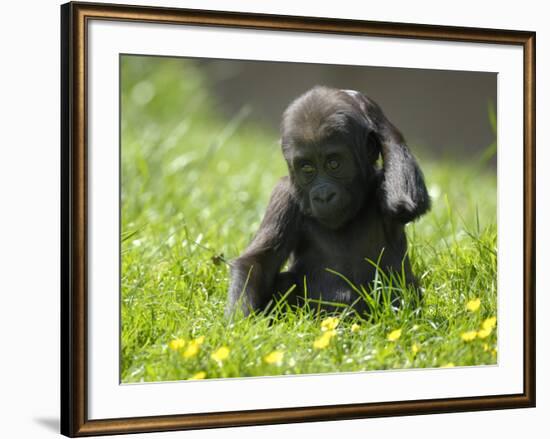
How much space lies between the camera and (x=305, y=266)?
14.9 ft

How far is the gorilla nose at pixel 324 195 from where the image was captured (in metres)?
4.20

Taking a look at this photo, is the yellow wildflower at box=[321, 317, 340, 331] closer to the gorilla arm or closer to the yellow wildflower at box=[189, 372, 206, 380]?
the gorilla arm

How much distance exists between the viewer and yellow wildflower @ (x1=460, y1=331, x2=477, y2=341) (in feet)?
14.0

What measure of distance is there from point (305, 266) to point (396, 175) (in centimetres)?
67

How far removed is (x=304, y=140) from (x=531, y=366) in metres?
1.53

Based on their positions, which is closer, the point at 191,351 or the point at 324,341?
→ the point at 191,351

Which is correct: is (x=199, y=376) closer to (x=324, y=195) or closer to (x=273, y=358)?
(x=273, y=358)

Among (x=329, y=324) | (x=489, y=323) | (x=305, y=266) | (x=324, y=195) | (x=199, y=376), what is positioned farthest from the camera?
(x=305, y=266)

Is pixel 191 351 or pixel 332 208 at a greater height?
pixel 332 208

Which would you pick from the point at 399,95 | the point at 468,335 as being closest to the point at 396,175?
the point at 468,335

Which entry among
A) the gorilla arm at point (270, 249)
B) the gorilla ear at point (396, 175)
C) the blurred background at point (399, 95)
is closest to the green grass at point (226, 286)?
the gorilla arm at point (270, 249)

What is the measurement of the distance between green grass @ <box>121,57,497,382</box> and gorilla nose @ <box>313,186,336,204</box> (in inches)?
18.9

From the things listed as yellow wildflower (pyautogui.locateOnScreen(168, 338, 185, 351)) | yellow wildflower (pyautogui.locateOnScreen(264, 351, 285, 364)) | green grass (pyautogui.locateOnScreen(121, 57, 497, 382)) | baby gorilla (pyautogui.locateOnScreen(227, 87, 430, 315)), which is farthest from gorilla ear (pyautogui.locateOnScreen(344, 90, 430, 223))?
yellow wildflower (pyautogui.locateOnScreen(168, 338, 185, 351))

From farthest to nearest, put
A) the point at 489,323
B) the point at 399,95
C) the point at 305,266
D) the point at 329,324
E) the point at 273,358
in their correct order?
the point at 399,95, the point at 305,266, the point at 489,323, the point at 329,324, the point at 273,358
